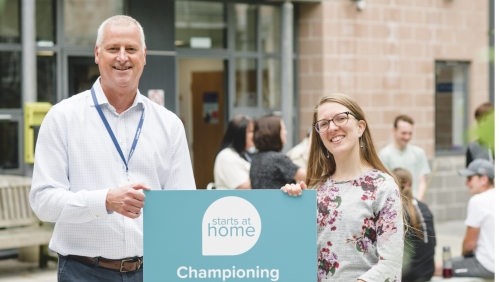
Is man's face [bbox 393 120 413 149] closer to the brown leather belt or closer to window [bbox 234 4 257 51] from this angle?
window [bbox 234 4 257 51]

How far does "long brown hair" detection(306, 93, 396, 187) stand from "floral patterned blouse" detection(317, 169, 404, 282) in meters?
0.16

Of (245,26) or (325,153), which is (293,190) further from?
(245,26)

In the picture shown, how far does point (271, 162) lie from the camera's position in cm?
657

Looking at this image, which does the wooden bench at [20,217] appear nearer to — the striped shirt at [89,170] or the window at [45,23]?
the window at [45,23]

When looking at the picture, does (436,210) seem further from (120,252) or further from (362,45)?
(120,252)

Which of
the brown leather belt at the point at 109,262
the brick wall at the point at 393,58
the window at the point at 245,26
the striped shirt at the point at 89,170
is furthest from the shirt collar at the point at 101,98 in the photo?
the brick wall at the point at 393,58

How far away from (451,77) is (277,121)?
749cm

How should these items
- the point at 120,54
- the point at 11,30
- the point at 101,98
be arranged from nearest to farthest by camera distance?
the point at 120,54 < the point at 101,98 < the point at 11,30

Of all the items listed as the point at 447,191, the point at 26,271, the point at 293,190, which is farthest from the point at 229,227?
the point at 447,191

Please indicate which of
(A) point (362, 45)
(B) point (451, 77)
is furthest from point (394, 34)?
(B) point (451, 77)

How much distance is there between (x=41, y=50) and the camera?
9.38 metres

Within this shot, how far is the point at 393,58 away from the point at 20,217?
6282mm

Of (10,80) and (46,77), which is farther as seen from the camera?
(46,77)

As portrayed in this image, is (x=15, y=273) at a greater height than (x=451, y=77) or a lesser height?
lesser
